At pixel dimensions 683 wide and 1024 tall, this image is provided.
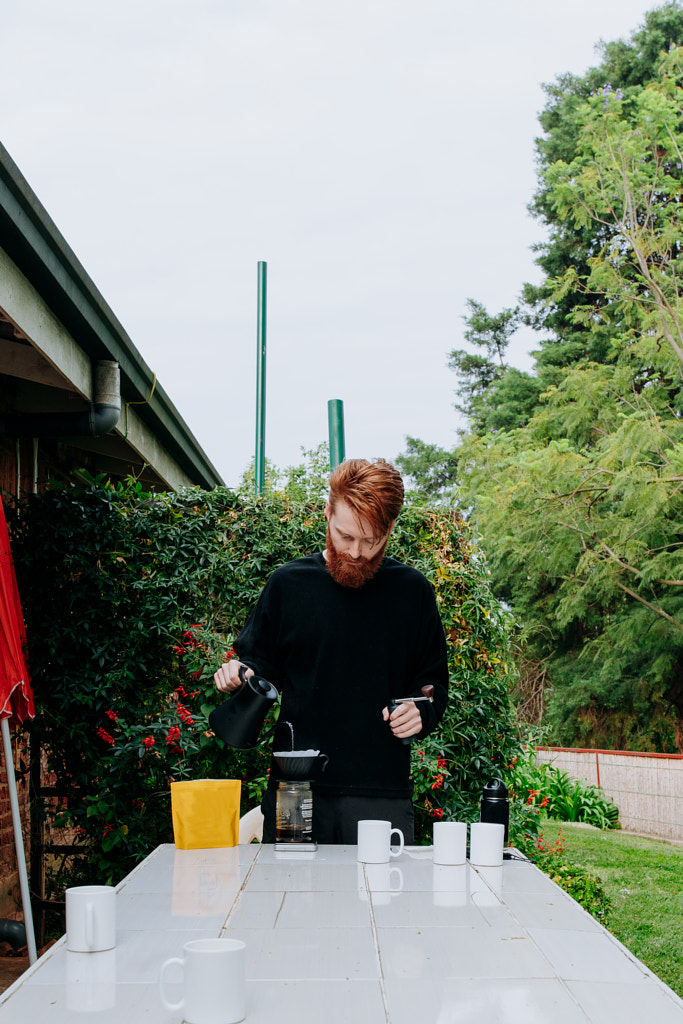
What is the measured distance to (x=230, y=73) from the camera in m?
21.6

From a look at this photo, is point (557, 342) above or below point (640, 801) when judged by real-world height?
above

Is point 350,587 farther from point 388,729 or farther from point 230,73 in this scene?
point 230,73

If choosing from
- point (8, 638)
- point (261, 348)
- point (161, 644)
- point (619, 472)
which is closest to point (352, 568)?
point (8, 638)

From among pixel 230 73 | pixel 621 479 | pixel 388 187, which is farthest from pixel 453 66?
pixel 388 187

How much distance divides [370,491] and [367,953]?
1.33 m

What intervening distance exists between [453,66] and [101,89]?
A: 9.30 meters

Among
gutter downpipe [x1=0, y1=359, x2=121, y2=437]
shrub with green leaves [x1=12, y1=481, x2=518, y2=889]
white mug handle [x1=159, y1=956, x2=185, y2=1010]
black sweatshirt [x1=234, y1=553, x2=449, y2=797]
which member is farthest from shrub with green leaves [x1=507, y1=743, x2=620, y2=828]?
white mug handle [x1=159, y1=956, x2=185, y2=1010]

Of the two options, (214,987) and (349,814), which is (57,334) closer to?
(349,814)

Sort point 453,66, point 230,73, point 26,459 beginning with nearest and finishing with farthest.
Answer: point 26,459, point 453,66, point 230,73

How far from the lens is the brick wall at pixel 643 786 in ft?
36.9

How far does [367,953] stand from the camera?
1.56m

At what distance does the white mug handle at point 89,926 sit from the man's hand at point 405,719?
3.70ft

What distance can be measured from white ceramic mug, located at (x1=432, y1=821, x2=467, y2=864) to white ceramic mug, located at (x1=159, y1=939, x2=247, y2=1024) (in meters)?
1.10

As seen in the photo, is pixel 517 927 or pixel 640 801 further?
pixel 640 801
